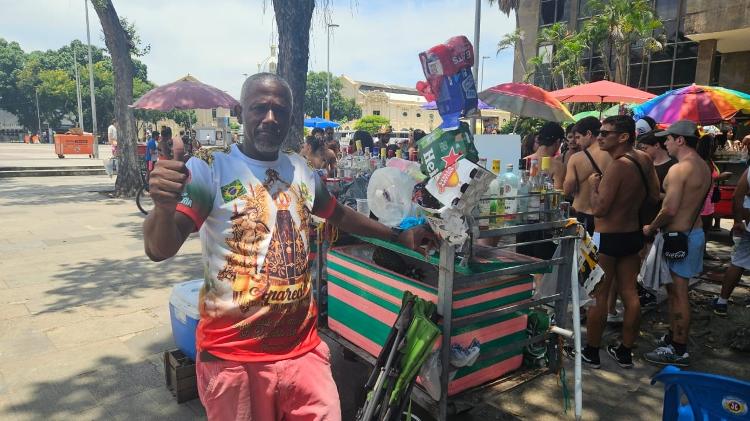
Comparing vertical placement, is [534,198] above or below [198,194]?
below

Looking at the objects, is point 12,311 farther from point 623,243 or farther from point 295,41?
point 623,243

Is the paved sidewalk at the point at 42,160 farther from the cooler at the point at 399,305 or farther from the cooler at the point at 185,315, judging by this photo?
the cooler at the point at 399,305

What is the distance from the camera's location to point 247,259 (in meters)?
1.68

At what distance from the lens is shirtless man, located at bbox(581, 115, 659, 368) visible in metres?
3.49

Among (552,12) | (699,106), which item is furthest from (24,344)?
(552,12)

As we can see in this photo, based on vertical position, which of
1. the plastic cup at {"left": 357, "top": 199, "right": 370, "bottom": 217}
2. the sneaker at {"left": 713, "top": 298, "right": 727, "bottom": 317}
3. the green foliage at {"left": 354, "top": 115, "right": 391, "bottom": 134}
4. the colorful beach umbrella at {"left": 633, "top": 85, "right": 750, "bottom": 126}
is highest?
the green foliage at {"left": 354, "top": 115, "right": 391, "bottom": 134}

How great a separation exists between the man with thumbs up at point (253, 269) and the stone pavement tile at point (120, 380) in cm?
195

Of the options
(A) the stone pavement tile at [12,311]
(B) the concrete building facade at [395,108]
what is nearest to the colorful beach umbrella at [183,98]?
(A) the stone pavement tile at [12,311]

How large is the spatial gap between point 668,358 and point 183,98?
32.2 feet

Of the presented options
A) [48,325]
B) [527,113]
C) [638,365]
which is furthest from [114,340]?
[527,113]

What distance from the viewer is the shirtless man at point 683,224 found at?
3781 millimetres

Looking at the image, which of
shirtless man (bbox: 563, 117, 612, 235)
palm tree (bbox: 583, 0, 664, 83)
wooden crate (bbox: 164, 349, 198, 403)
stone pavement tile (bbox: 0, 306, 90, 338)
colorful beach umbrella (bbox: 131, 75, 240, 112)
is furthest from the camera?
palm tree (bbox: 583, 0, 664, 83)

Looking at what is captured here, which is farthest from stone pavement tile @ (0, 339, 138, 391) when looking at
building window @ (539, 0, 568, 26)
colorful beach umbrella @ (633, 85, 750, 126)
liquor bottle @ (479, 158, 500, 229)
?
building window @ (539, 0, 568, 26)

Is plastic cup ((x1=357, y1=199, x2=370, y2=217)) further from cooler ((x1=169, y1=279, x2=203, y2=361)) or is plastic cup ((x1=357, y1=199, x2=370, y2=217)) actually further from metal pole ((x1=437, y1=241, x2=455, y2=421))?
cooler ((x1=169, y1=279, x2=203, y2=361))
